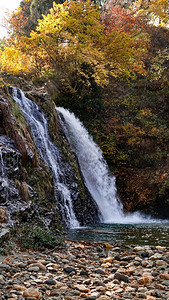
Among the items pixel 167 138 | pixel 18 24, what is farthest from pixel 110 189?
pixel 18 24

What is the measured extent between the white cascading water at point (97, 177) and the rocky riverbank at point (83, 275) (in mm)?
6837

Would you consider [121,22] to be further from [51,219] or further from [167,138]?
[51,219]

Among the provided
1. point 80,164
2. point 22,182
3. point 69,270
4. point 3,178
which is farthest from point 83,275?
point 80,164

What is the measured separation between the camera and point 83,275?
3846 millimetres

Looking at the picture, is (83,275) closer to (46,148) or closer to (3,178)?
(3,178)

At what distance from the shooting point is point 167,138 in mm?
16500

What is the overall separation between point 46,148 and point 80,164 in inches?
129

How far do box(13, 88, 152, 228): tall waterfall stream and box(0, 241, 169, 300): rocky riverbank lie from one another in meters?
4.24

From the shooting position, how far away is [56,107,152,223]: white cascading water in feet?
40.8

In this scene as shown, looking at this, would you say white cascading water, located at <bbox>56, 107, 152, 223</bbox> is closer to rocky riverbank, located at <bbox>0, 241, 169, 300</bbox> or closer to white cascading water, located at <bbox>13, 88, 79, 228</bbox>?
white cascading water, located at <bbox>13, 88, 79, 228</bbox>

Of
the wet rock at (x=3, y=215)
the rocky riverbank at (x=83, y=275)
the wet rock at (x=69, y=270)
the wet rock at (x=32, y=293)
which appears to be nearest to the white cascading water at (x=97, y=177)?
the wet rock at (x=3, y=215)

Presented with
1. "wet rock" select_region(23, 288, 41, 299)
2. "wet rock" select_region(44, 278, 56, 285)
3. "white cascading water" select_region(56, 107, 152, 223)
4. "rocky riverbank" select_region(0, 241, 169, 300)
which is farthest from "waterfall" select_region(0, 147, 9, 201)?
"white cascading water" select_region(56, 107, 152, 223)

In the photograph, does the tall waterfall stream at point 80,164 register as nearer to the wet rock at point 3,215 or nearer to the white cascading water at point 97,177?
the white cascading water at point 97,177

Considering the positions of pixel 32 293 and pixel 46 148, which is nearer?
pixel 32 293
